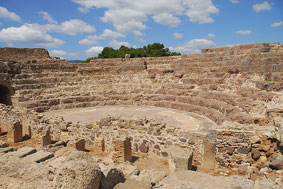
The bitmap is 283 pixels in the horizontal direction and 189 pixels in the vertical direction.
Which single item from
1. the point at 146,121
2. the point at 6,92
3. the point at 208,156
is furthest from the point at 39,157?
the point at 6,92

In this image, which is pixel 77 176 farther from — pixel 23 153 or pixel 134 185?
pixel 23 153

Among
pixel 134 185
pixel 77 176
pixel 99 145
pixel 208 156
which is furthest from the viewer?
pixel 99 145

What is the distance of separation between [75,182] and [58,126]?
21.4 ft

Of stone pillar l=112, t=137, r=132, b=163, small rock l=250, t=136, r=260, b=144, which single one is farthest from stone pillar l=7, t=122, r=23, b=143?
small rock l=250, t=136, r=260, b=144

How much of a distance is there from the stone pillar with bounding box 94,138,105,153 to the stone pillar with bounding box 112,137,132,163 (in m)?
1.22

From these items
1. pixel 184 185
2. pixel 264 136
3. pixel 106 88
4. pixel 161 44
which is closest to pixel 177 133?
pixel 264 136

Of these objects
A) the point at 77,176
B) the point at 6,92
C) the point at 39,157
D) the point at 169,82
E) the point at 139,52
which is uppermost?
the point at 139,52

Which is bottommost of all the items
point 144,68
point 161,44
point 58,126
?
point 58,126

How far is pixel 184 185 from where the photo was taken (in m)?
3.33

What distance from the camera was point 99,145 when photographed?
7828 millimetres

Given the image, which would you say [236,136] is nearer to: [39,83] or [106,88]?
[106,88]

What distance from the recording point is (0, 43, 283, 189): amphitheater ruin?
3.85 m

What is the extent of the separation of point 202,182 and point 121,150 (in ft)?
11.7

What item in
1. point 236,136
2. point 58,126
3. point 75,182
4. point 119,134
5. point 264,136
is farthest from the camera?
point 58,126
